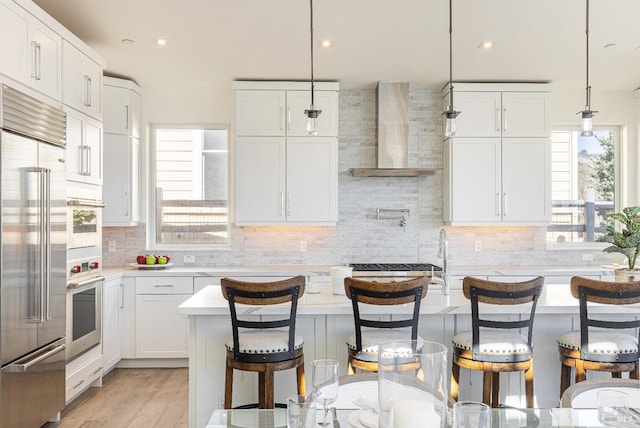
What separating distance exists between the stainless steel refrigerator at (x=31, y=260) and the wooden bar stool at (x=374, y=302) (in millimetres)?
1810

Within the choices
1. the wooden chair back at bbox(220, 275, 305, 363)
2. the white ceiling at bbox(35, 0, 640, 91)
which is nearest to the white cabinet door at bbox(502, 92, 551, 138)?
the white ceiling at bbox(35, 0, 640, 91)

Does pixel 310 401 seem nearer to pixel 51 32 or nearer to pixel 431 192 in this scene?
pixel 51 32

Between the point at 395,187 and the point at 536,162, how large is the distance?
1456 mm

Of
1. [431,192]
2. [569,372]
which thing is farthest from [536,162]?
[569,372]

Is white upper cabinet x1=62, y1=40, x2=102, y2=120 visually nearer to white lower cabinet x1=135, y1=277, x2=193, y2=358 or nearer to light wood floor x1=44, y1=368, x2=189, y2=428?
white lower cabinet x1=135, y1=277, x2=193, y2=358

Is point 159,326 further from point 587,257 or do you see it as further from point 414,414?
point 587,257

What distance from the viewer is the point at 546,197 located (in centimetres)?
520

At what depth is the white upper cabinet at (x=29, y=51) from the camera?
2759 mm

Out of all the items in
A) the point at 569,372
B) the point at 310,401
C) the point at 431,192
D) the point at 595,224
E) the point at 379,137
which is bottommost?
the point at 569,372

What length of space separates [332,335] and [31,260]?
179 cm

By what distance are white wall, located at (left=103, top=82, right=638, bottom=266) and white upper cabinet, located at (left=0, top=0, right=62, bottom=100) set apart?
2.08 metres

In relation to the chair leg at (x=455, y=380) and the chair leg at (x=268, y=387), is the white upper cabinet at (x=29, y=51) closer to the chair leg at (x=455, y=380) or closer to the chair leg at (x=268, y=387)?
the chair leg at (x=268, y=387)

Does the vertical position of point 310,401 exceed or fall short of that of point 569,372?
it exceeds it

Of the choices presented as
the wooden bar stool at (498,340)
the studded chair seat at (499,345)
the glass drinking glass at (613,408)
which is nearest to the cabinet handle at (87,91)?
the wooden bar stool at (498,340)
